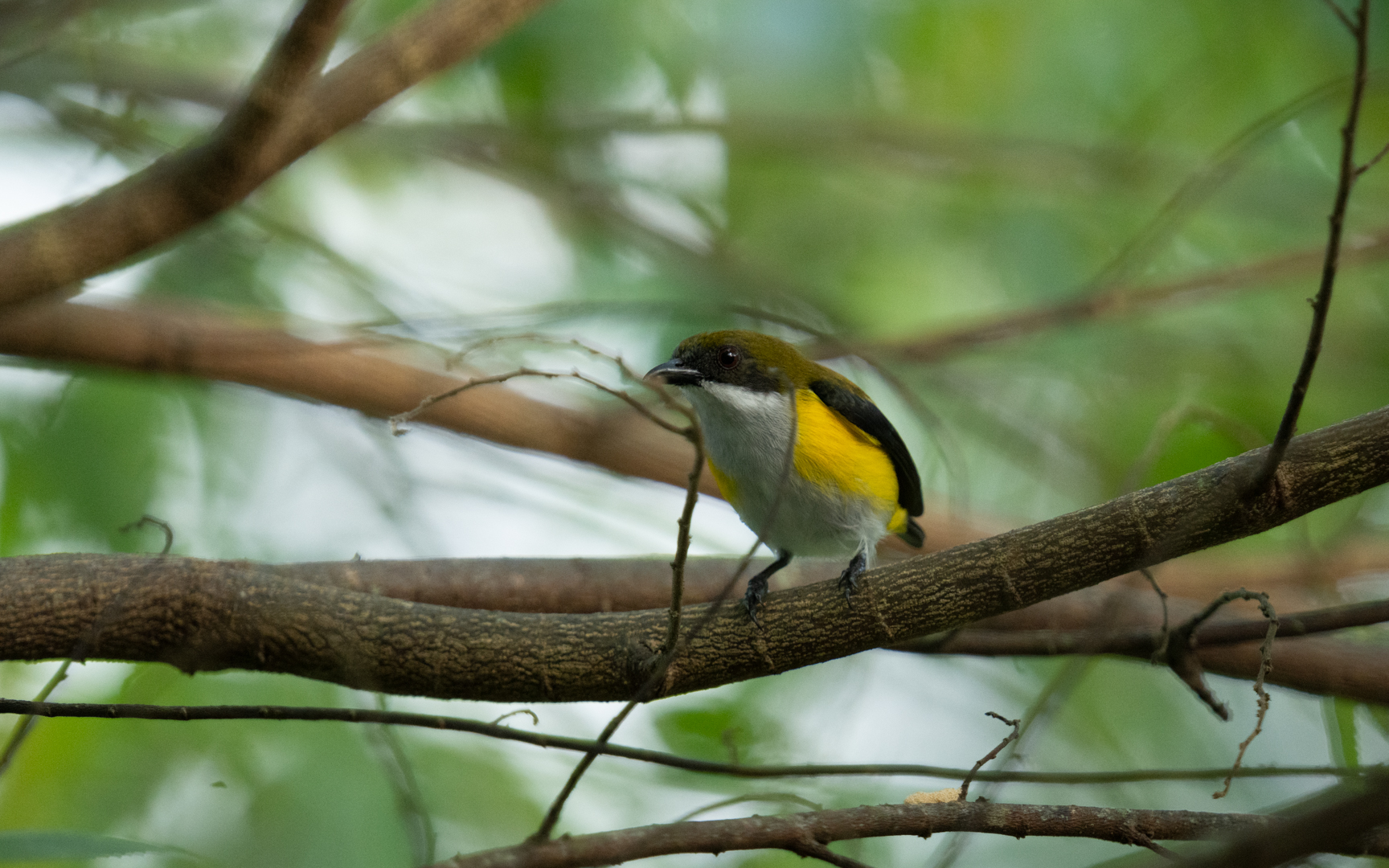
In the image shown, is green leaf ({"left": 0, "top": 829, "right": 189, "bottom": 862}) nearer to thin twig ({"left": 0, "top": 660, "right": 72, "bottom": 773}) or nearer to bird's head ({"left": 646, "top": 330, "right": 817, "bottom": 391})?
thin twig ({"left": 0, "top": 660, "right": 72, "bottom": 773})

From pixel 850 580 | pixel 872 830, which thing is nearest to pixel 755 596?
pixel 850 580

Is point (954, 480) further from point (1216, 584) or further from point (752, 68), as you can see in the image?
point (752, 68)

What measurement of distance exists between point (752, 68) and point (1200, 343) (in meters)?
3.39

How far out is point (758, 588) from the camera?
3.47 m

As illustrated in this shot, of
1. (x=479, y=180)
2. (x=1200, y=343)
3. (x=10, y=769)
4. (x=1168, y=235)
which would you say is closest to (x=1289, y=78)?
(x=1200, y=343)

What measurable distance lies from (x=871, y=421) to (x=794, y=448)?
21.3 inches

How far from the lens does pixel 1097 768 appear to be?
5113 mm

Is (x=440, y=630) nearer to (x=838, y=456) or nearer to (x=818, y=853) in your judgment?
(x=818, y=853)

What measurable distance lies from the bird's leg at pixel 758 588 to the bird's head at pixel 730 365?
0.72m

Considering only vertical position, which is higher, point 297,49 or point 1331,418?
point 1331,418

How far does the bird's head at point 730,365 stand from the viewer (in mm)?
4242

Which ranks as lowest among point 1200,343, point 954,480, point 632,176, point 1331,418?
point 954,480

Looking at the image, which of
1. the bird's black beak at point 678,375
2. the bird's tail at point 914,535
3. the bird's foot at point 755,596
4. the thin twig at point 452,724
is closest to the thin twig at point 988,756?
the thin twig at point 452,724

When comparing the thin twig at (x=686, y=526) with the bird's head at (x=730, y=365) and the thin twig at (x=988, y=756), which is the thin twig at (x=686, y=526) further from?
the bird's head at (x=730, y=365)
